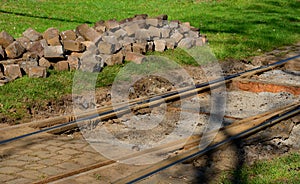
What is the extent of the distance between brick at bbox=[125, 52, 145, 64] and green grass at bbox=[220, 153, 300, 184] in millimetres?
5631

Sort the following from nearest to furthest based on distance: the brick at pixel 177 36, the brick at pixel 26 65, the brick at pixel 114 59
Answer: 1. the brick at pixel 26 65
2. the brick at pixel 114 59
3. the brick at pixel 177 36

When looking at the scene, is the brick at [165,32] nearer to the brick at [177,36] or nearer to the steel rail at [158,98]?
the brick at [177,36]

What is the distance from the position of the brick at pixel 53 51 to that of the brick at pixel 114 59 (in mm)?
1002

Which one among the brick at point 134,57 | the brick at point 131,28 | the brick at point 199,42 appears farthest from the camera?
the brick at point 199,42

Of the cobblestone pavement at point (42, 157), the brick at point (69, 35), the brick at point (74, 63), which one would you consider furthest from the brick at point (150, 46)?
the cobblestone pavement at point (42, 157)

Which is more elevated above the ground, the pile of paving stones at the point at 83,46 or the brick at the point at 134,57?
the pile of paving stones at the point at 83,46

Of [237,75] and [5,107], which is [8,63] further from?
[237,75]

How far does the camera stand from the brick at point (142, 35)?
43.5 feet

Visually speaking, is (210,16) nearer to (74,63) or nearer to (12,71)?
(74,63)

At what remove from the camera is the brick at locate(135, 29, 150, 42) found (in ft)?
43.5

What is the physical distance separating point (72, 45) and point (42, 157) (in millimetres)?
5031

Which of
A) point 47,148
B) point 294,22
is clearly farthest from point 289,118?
point 294,22

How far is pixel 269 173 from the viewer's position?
6418 mm

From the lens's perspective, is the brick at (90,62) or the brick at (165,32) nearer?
the brick at (90,62)
